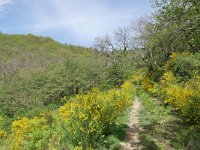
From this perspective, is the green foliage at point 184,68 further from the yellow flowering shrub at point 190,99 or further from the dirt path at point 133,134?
the dirt path at point 133,134

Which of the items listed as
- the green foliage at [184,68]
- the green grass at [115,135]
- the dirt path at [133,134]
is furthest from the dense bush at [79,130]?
the green foliage at [184,68]

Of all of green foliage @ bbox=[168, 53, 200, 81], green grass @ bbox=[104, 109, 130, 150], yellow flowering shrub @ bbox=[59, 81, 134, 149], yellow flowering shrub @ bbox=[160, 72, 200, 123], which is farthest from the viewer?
green foliage @ bbox=[168, 53, 200, 81]

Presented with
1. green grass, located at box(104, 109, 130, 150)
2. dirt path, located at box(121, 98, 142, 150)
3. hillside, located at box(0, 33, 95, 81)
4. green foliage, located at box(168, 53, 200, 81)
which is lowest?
dirt path, located at box(121, 98, 142, 150)

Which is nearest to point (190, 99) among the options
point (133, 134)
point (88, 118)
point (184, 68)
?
point (133, 134)

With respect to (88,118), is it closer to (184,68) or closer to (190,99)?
(190,99)

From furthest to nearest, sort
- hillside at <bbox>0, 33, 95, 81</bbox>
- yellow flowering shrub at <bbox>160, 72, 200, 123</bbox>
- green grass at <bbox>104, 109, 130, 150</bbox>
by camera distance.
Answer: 1. hillside at <bbox>0, 33, 95, 81</bbox>
2. yellow flowering shrub at <bbox>160, 72, 200, 123</bbox>
3. green grass at <bbox>104, 109, 130, 150</bbox>

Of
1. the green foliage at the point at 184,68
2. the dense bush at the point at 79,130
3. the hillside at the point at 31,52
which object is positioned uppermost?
the hillside at the point at 31,52

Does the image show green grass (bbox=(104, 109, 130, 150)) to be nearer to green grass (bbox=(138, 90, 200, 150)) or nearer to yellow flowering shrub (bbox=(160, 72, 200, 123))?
green grass (bbox=(138, 90, 200, 150))

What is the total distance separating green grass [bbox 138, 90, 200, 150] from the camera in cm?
Result: 921

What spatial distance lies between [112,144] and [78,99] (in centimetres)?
187

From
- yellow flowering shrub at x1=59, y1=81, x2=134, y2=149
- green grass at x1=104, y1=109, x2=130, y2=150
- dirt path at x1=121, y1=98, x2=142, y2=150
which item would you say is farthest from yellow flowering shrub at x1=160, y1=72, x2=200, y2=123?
yellow flowering shrub at x1=59, y1=81, x2=134, y2=149

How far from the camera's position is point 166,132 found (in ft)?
35.0

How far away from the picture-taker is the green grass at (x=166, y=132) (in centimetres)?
921

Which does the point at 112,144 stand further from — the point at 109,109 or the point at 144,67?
the point at 144,67
